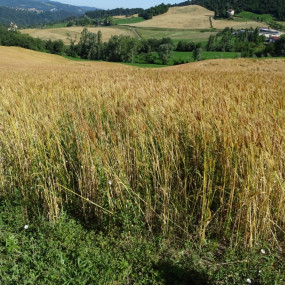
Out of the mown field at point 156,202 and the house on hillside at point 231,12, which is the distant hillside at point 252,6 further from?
the mown field at point 156,202

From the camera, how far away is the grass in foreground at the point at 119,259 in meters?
2.19

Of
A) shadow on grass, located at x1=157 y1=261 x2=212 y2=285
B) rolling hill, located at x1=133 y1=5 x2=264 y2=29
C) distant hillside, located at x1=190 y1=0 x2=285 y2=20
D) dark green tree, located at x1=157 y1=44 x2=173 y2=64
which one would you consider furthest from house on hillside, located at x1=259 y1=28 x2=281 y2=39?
shadow on grass, located at x1=157 y1=261 x2=212 y2=285

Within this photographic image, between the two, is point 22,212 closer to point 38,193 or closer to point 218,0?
point 38,193

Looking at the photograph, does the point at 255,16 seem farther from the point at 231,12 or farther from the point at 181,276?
the point at 181,276

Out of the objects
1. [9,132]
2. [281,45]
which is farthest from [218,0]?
[9,132]

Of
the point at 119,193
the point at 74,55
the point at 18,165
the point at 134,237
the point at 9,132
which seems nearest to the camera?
the point at 134,237

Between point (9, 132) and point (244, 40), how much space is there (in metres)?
99.1

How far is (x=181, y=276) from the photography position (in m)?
2.23

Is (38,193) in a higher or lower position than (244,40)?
lower

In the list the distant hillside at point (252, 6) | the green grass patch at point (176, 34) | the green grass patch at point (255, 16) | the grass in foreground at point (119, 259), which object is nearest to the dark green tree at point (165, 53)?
the green grass patch at point (176, 34)

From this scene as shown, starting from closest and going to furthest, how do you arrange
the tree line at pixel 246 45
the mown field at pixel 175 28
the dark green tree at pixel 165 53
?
1. the tree line at pixel 246 45
2. the dark green tree at pixel 165 53
3. the mown field at pixel 175 28

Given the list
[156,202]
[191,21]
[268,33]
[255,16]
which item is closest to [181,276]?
[156,202]

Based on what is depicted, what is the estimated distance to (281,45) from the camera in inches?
2515

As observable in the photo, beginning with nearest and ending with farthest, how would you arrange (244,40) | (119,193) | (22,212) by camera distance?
(119,193)
(22,212)
(244,40)
